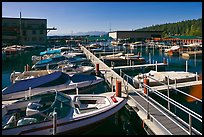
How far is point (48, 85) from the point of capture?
46.6 feet

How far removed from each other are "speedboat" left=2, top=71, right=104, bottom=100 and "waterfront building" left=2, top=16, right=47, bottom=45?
48.7 meters

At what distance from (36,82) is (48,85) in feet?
2.40

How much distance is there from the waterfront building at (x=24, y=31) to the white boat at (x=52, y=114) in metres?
53.4

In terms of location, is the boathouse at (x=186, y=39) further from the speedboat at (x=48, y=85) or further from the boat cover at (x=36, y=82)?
the boat cover at (x=36, y=82)

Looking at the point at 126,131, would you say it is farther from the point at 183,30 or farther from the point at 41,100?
the point at 183,30

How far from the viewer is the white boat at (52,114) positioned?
8.14 m

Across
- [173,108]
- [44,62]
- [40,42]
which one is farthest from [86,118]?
[40,42]

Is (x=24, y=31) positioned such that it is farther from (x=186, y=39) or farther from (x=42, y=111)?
(x=42, y=111)

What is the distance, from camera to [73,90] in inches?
593

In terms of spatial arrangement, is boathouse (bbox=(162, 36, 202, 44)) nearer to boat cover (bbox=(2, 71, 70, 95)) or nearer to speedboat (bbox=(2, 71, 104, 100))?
speedboat (bbox=(2, 71, 104, 100))

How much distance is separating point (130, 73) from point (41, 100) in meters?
16.3

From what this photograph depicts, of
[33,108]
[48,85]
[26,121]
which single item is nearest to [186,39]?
[48,85]

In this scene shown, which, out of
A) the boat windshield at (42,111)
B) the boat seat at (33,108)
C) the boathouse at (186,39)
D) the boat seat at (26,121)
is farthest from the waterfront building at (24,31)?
the boat seat at (26,121)

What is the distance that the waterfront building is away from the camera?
6021 cm
